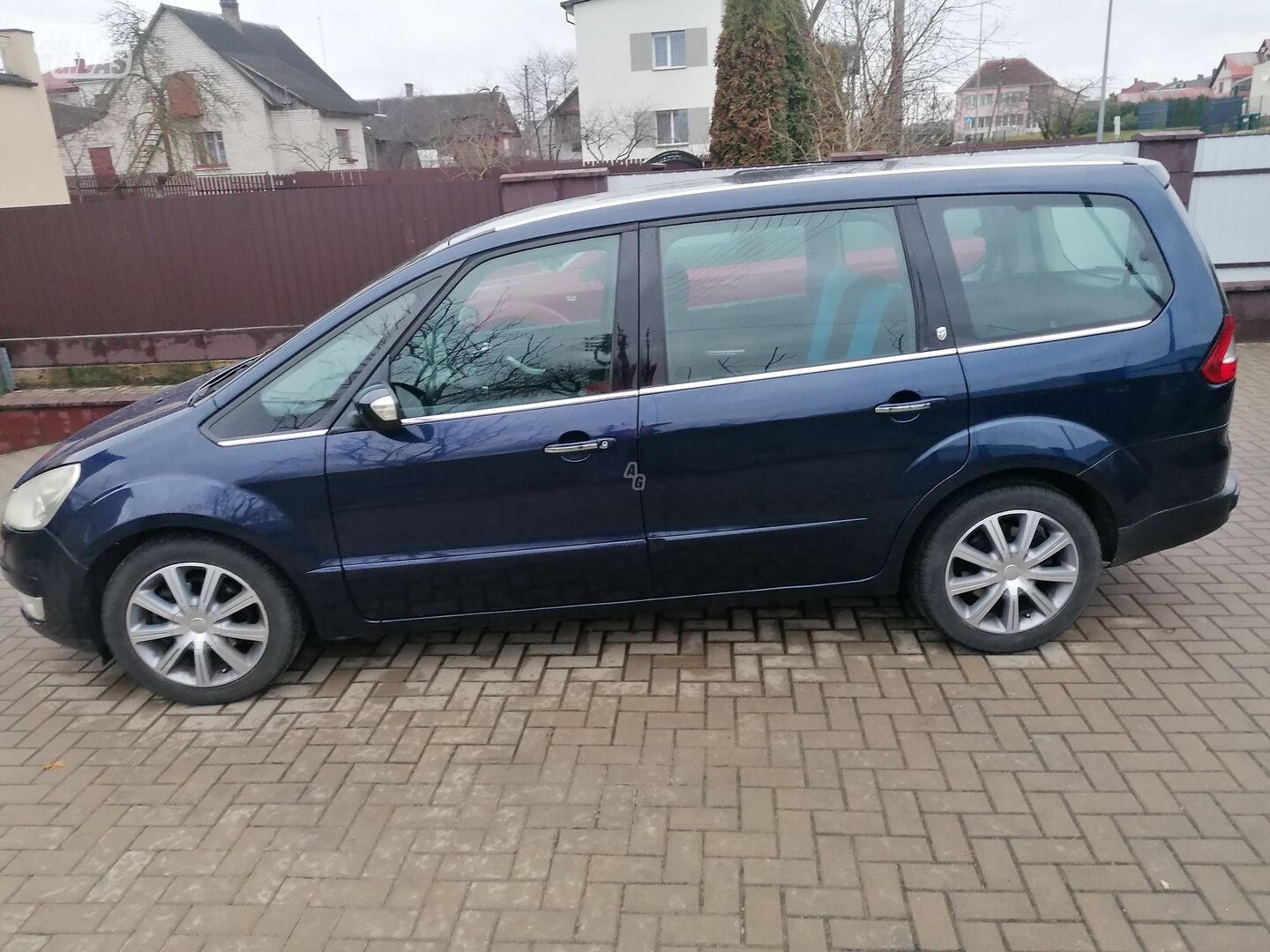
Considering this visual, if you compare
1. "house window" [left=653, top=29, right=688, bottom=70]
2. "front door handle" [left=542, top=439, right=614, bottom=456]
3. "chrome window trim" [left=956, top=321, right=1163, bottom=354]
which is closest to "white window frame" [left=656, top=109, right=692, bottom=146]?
"house window" [left=653, top=29, right=688, bottom=70]

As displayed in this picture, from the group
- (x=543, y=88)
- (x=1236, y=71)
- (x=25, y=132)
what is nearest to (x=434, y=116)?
(x=543, y=88)

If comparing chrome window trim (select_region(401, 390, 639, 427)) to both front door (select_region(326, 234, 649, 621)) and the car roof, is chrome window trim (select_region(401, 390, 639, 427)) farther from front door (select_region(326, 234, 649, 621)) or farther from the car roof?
the car roof

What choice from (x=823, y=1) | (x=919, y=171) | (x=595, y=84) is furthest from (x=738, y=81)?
(x=595, y=84)

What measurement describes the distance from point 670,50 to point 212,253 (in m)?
32.9

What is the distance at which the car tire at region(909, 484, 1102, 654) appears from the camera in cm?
367

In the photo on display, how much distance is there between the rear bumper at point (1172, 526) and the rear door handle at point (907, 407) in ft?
3.24

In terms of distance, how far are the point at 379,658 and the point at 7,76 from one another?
55.8ft

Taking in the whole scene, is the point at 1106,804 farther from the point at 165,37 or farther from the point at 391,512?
the point at 165,37

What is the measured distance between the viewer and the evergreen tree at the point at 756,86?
13.6 metres

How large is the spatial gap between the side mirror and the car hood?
0.90 meters

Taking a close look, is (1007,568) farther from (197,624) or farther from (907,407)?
(197,624)

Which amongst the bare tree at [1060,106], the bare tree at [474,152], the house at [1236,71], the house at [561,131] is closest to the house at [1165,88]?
the house at [1236,71]

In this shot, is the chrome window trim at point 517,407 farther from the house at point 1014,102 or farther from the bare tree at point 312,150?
the bare tree at point 312,150

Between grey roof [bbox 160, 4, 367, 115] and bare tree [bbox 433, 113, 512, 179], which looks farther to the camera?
grey roof [bbox 160, 4, 367, 115]
